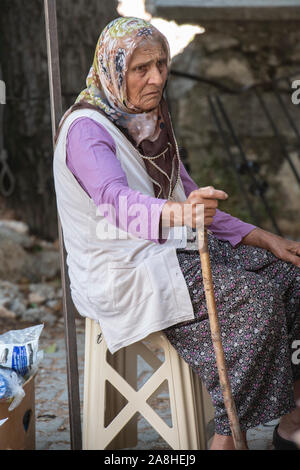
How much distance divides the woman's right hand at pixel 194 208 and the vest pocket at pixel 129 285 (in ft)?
0.85

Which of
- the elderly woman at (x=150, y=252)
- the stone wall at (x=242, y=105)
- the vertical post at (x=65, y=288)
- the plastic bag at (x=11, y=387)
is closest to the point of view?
the elderly woman at (x=150, y=252)

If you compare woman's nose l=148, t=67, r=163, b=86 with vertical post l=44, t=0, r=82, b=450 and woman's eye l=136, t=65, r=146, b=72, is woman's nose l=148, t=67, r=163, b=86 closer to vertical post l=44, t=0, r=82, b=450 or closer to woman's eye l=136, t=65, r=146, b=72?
woman's eye l=136, t=65, r=146, b=72

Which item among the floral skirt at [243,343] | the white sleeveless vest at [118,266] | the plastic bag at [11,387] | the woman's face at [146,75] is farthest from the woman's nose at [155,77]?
the plastic bag at [11,387]

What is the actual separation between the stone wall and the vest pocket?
401 centimetres

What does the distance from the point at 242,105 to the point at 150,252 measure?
433 centimetres

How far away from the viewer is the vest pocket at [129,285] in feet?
6.87

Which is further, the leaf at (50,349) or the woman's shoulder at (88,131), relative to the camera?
the leaf at (50,349)

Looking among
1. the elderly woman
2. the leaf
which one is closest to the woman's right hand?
the elderly woman

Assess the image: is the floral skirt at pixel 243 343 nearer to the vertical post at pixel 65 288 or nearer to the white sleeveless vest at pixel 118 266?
the white sleeveless vest at pixel 118 266

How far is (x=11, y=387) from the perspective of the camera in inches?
85.4

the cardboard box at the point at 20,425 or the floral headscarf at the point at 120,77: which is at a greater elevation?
the floral headscarf at the point at 120,77

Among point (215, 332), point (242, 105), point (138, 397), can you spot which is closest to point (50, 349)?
point (138, 397)

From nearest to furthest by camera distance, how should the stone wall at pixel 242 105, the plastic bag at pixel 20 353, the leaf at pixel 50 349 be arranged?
1. the plastic bag at pixel 20 353
2. the leaf at pixel 50 349
3. the stone wall at pixel 242 105
